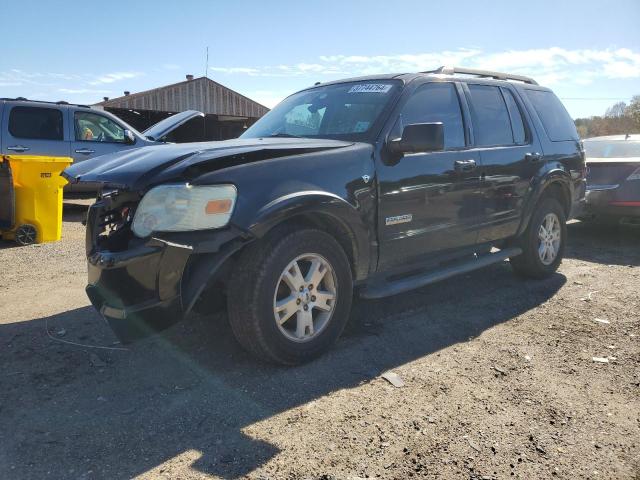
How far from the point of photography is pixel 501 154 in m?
4.84

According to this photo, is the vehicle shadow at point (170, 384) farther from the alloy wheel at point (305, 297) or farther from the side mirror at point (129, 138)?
the side mirror at point (129, 138)

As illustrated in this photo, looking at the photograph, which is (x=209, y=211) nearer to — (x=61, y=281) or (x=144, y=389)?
(x=144, y=389)

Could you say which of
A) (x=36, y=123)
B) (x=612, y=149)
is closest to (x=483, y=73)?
(x=612, y=149)

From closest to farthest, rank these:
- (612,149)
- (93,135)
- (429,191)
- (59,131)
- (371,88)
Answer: (429,191) < (371,88) < (612,149) < (59,131) < (93,135)

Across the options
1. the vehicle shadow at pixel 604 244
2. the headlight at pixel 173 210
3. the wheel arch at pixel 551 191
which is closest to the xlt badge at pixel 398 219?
the headlight at pixel 173 210

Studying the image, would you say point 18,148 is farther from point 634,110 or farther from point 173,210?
point 634,110

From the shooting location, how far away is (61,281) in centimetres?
530

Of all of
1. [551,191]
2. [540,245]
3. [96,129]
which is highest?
[96,129]

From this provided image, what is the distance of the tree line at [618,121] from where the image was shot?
4334 cm

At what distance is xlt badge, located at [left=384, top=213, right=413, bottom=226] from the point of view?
3.79 meters

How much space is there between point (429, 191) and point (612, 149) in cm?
543

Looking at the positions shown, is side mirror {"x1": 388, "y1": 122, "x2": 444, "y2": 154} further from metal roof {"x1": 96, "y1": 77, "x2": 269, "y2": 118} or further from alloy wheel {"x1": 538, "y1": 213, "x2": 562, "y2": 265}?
metal roof {"x1": 96, "y1": 77, "x2": 269, "y2": 118}

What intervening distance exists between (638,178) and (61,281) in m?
7.26

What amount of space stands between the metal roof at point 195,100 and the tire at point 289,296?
24529mm
